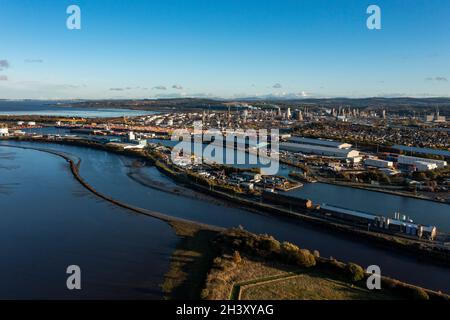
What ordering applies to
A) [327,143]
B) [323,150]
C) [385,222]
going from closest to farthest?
[385,222] < [323,150] < [327,143]

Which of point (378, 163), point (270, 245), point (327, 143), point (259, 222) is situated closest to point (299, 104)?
point (327, 143)

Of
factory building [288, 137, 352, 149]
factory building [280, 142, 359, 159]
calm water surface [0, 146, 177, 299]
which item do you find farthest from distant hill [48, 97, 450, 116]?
calm water surface [0, 146, 177, 299]

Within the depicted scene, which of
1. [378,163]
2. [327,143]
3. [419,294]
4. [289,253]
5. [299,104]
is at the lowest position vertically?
[419,294]

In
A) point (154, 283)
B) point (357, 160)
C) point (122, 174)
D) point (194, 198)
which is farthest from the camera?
point (357, 160)

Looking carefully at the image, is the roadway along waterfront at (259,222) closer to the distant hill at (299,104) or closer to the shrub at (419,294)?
the shrub at (419,294)

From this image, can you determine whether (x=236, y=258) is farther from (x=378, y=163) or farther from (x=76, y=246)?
(x=378, y=163)
